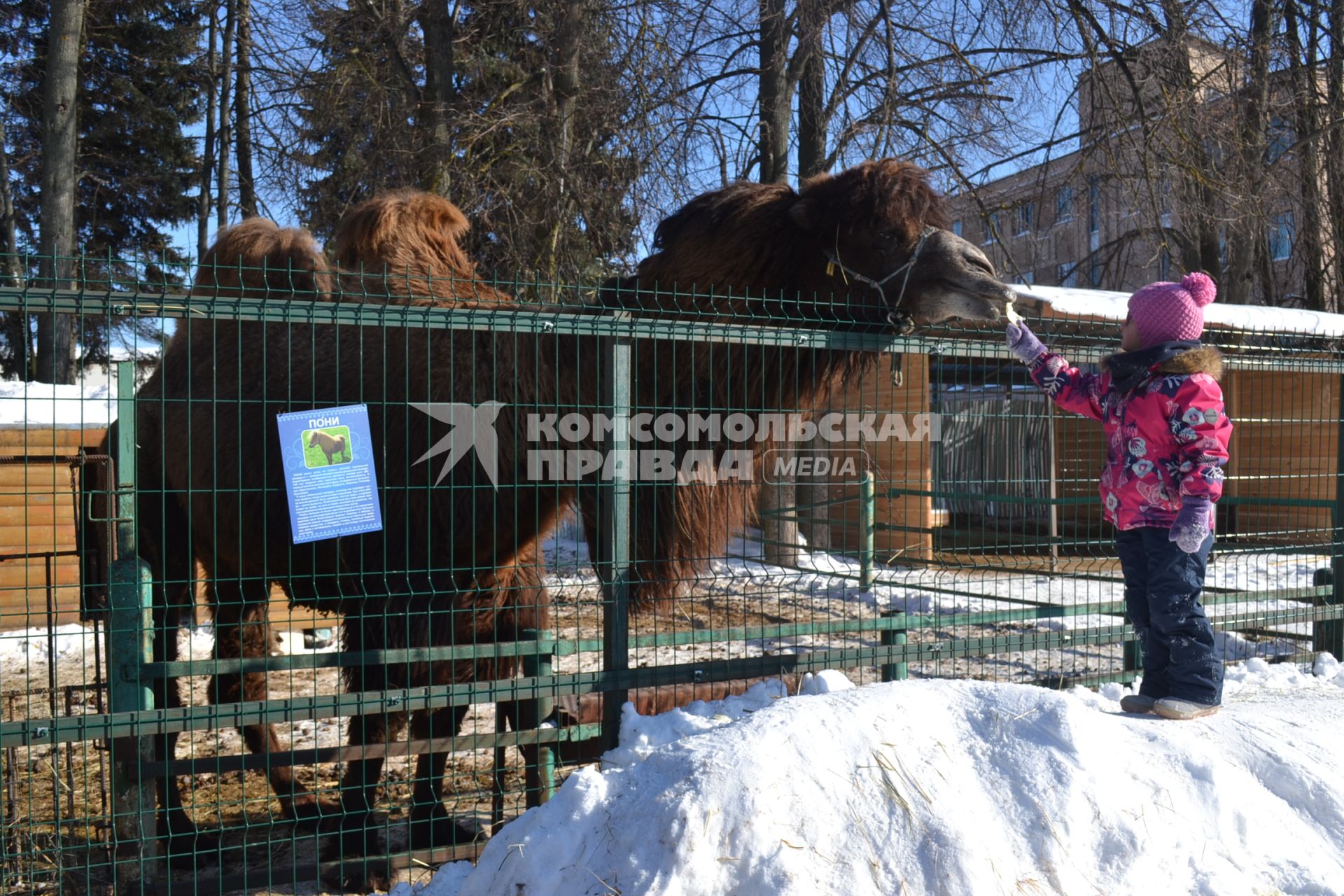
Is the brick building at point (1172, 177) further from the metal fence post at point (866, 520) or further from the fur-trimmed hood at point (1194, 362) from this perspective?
the fur-trimmed hood at point (1194, 362)

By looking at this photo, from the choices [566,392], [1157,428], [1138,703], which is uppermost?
[566,392]

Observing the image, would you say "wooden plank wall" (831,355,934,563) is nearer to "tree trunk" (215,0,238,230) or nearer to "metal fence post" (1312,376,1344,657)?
"metal fence post" (1312,376,1344,657)

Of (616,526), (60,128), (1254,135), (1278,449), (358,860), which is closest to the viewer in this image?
(358,860)

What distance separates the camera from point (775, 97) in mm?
11102

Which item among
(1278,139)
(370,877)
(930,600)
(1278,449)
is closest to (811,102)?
(930,600)

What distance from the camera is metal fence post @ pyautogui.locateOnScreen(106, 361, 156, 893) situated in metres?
3.26

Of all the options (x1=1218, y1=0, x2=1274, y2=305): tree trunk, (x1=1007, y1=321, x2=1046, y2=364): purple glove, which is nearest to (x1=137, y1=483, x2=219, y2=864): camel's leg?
(x1=1007, y1=321, x2=1046, y2=364): purple glove

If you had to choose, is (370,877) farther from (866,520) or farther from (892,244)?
(866,520)

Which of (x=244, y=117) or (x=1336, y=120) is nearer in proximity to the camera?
(x=1336, y=120)

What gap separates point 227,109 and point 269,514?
13.6 m

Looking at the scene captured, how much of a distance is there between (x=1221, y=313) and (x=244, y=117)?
12761 millimetres

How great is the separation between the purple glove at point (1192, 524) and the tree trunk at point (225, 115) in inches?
574

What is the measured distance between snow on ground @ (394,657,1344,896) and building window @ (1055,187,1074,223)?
11.2 metres

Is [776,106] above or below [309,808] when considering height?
above
